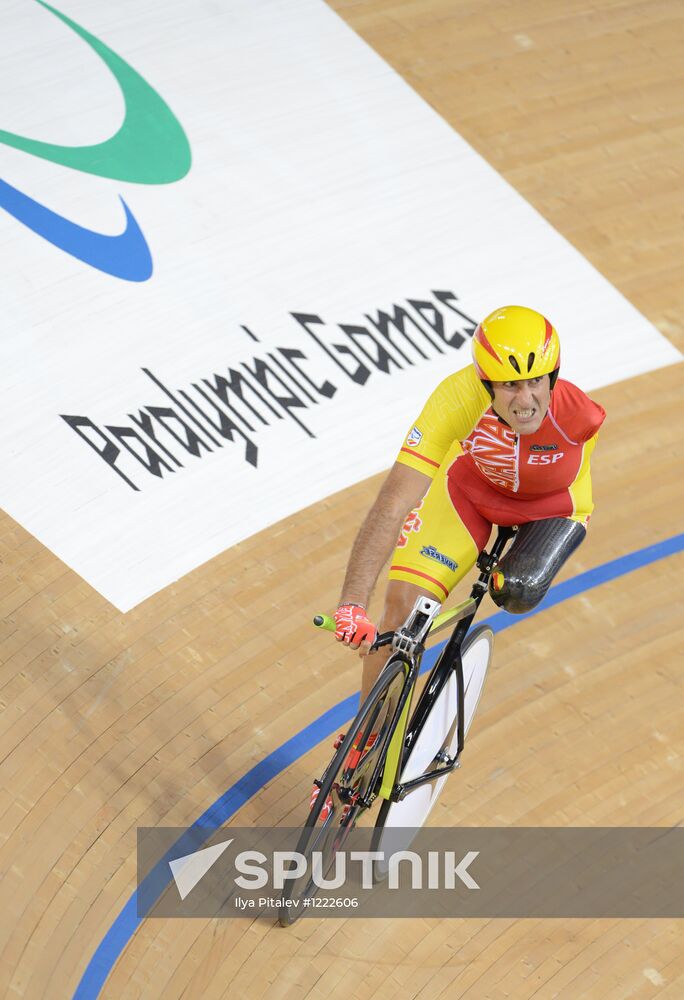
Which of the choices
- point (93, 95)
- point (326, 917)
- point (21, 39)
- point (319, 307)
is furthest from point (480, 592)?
point (21, 39)

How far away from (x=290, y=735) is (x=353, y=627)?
1.34m

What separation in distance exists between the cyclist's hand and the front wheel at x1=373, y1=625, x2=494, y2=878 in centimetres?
55

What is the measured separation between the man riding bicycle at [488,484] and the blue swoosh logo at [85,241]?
7.54ft

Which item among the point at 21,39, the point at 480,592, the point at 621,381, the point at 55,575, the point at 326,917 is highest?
the point at 21,39

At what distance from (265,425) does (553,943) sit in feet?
7.60

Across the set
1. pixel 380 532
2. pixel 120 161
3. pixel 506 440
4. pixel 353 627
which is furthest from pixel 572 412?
pixel 120 161

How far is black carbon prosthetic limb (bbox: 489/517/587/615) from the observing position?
10.8ft

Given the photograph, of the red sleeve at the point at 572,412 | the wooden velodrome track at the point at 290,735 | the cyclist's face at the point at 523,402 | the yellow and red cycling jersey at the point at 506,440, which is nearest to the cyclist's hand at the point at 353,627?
the yellow and red cycling jersey at the point at 506,440

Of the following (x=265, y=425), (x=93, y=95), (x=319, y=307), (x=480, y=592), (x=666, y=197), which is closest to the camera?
(x=480, y=592)

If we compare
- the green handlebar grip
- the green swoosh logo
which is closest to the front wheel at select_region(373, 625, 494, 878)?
the green handlebar grip

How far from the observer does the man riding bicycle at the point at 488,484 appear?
310 centimetres

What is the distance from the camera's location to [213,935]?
3.55m

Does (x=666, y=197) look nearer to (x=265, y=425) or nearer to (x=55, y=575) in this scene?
(x=265, y=425)

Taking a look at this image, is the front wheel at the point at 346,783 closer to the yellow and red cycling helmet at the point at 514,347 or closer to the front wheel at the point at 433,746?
the front wheel at the point at 433,746
